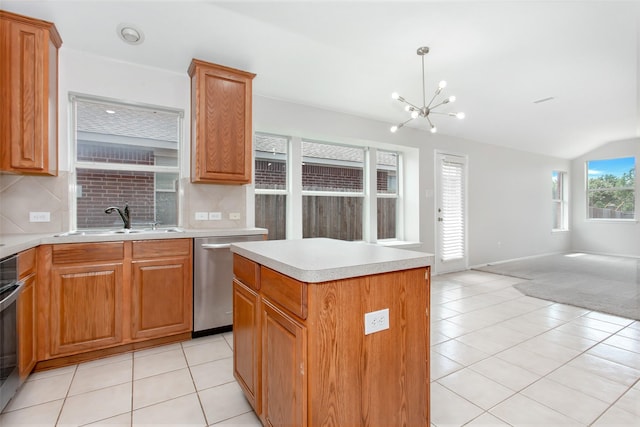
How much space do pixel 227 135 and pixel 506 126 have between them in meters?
4.96

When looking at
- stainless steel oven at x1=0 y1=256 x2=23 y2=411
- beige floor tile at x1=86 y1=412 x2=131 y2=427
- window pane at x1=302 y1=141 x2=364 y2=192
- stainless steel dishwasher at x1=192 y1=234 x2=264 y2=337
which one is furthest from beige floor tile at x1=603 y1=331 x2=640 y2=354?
stainless steel oven at x1=0 y1=256 x2=23 y2=411

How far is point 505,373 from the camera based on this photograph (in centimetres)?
219

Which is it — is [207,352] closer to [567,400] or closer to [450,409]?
[450,409]

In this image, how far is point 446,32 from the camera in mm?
3012

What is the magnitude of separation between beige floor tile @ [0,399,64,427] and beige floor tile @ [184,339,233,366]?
2.56ft

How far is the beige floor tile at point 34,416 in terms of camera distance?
1684 mm

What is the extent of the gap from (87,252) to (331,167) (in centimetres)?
305

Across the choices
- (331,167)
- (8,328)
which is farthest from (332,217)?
(8,328)

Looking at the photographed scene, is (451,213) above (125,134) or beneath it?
beneath

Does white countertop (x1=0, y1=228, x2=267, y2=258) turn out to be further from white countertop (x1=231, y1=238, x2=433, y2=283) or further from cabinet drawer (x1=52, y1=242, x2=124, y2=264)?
white countertop (x1=231, y1=238, x2=433, y2=283)

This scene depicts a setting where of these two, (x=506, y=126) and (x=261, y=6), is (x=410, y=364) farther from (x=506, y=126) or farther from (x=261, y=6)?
(x=506, y=126)

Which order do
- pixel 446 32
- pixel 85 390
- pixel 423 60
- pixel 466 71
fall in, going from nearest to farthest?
pixel 85 390
pixel 446 32
pixel 423 60
pixel 466 71

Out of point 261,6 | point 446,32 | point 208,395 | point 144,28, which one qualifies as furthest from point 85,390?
point 446,32

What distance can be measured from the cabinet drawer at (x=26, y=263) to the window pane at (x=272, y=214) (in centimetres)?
209
